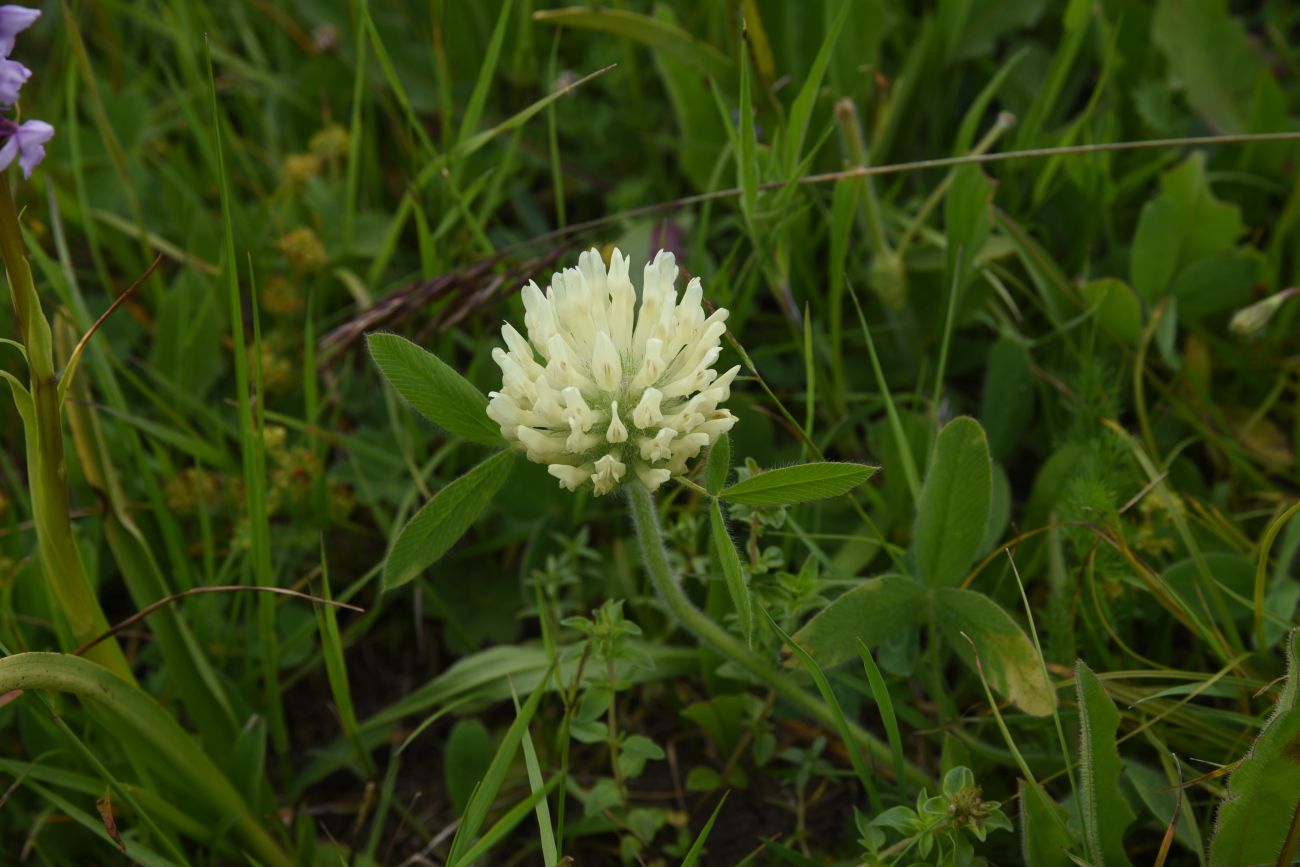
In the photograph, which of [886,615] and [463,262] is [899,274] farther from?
[463,262]

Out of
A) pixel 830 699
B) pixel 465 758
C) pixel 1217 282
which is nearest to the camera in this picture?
pixel 830 699

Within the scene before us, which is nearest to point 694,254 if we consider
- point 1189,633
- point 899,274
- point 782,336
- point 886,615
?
point 782,336

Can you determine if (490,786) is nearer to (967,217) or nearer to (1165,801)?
(1165,801)

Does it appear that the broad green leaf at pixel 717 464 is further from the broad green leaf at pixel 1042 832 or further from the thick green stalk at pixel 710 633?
the broad green leaf at pixel 1042 832

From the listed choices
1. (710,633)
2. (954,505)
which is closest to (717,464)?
(710,633)

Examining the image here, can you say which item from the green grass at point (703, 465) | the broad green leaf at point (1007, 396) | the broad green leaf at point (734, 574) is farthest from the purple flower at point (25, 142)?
the broad green leaf at point (1007, 396)

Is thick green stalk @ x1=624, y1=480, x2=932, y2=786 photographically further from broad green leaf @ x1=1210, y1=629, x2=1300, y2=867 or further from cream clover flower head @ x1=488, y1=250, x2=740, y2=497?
broad green leaf @ x1=1210, y1=629, x2=1300, y2=867
